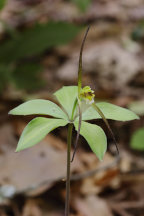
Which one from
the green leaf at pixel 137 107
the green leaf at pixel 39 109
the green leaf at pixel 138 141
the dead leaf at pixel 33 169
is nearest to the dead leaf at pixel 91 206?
the dead leaf at pixel 33 169

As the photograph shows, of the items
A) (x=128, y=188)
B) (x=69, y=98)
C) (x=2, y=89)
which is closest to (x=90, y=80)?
(x=2, y=89)

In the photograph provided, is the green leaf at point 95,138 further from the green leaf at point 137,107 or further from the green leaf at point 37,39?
the green leaf at point 37,39

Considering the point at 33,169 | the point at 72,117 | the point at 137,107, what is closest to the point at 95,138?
the point at 72,117

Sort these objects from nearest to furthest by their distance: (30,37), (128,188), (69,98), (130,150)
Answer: (69,98) → (128,188) → (130,150) → (30,37)

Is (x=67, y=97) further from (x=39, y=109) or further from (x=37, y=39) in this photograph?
(x=37, y=39)

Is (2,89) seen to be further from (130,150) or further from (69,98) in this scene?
(69,98)

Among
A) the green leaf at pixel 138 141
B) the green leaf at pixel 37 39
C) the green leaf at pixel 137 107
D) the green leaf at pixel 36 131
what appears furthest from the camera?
the green leaf at pixel 37 39

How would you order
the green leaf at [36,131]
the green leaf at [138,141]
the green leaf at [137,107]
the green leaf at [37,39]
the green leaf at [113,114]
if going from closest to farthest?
the green leaf at [36,131] → the green leaf at [113,114] → the green leaf at [138,141] → the green leaf at [137,107] → the green leaf at [37,39]

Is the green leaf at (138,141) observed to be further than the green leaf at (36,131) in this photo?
Yes
